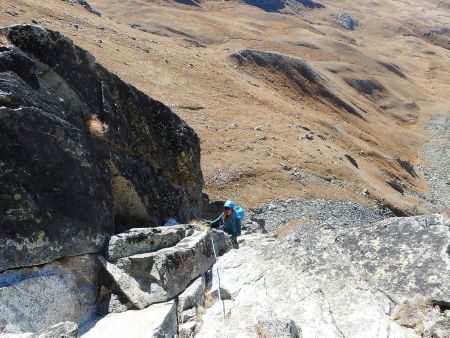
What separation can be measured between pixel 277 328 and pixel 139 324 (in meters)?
2.33

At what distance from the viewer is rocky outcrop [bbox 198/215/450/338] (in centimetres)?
790

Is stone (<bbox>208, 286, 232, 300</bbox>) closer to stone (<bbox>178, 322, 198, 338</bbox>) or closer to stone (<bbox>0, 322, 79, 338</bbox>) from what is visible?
stone (<bbox>178, 322, 198, 338</bbox>)

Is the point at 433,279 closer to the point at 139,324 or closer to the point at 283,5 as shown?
the point at 139,324

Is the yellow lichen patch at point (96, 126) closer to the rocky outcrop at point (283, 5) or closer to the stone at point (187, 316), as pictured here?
the stone at point (187, 316)

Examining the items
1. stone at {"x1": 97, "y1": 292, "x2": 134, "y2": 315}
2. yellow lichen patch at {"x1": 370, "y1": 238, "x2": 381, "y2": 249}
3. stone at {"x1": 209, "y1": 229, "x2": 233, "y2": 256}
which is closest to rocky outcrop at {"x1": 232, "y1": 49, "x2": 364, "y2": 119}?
stone at {"x1": 209, "y1": 229, "x2": 233, "y2": 256}

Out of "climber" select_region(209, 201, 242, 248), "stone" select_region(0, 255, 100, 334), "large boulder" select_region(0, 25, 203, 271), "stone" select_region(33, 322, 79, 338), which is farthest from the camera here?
"climber" select_region(209, 201, 242, 248)

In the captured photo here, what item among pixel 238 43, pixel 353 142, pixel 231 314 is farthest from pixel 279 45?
pixel 231 314

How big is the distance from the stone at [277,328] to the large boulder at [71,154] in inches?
141

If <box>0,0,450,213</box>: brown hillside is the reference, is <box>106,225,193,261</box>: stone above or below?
above

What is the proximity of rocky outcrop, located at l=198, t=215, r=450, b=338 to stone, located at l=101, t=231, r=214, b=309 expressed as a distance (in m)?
0.87

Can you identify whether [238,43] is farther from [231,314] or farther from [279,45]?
[231,314]

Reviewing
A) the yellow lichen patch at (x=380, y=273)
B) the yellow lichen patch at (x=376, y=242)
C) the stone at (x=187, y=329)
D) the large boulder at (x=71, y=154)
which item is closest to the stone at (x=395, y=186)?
the large boulder at (x=71, y=154)

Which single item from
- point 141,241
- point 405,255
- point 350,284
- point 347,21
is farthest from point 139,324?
point 347,21

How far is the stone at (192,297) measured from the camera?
8.77 meters
